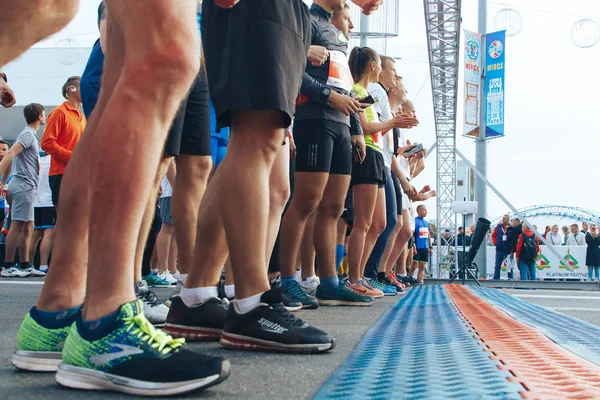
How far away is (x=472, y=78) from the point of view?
15039 mm

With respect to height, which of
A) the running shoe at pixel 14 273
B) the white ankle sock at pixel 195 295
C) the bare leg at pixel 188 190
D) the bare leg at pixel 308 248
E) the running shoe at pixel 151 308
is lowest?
the running shoe at pixel 14 273

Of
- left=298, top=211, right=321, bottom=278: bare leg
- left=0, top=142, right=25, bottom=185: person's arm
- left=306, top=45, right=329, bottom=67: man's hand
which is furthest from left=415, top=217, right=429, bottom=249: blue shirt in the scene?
left=306, top=45, right=329, bottom=67: man's hand

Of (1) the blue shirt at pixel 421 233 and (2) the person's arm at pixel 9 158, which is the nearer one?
→ (2) the person's arm at pixel 9 158

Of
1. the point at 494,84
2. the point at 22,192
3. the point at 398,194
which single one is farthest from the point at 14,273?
the point at 494,84

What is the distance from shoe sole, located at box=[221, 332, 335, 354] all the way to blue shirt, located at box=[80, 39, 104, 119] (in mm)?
1570

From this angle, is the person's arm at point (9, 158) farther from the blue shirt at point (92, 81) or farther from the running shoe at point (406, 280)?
the running shoe at point (406, 280)

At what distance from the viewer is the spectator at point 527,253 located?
13562 millimetres

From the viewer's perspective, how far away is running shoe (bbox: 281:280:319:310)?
10.3ft

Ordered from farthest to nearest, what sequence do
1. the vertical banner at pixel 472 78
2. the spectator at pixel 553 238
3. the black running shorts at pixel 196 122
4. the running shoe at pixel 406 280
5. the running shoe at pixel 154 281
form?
the spectator at pixel 553 238 → the vertical banner at pixel 472 78 → the running shoe at pixel 406 280 → the running shoe at pixel 154 281 → the black running shorts at pixel 196 122

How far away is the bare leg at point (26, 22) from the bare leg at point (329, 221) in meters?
2.31

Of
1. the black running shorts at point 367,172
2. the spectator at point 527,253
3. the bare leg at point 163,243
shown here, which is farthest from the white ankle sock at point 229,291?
the spectator at point 527,253

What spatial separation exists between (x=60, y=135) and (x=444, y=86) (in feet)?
45.4

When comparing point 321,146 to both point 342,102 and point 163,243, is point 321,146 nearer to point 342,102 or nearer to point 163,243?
point 342,102

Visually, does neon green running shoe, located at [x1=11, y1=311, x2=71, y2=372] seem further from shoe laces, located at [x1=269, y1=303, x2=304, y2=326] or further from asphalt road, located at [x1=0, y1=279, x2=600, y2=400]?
shoe laces, located at [x1=269, y1=303, x2=304, y2=326]
